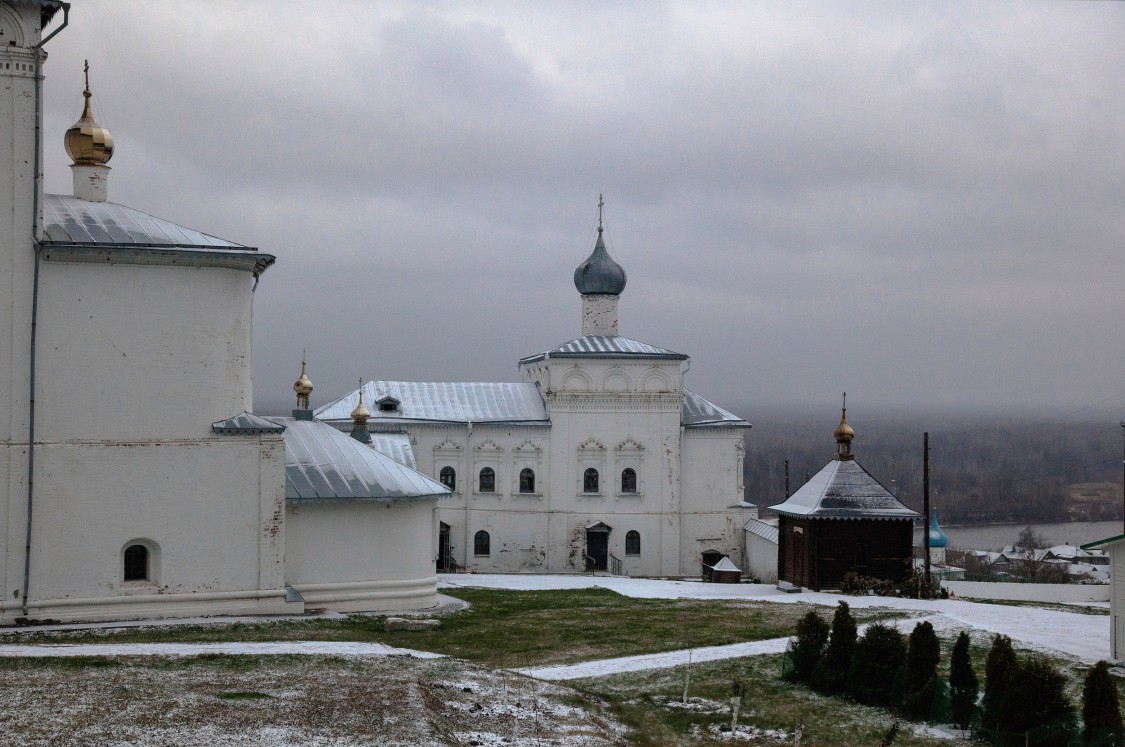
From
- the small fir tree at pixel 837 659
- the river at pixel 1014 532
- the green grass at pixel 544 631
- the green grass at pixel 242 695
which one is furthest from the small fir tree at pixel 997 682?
the river at pixel 1014 532

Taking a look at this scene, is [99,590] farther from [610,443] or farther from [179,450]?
[610,443]

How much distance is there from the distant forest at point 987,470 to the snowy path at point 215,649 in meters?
56.1

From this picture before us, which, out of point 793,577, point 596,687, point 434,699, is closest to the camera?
point 434,699

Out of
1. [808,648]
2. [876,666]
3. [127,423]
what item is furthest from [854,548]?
[127,423]

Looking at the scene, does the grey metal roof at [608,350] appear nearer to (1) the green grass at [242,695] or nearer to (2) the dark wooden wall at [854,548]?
(2) the dark wooden wall at [854,548]

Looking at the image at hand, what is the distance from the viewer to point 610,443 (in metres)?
37.7

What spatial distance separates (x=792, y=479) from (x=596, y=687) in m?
95.1

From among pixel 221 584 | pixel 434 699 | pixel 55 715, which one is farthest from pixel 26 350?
pixel 434 699

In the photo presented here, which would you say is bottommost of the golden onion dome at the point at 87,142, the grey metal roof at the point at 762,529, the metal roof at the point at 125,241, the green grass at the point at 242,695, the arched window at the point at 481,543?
the arched window at the point at 481,543

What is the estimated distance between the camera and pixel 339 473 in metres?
20.1

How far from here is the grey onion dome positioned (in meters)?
40.0

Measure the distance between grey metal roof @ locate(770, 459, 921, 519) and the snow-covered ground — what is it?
1873mm

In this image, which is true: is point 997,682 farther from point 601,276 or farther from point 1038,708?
point 601,276

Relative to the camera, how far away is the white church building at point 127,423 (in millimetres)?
17062
